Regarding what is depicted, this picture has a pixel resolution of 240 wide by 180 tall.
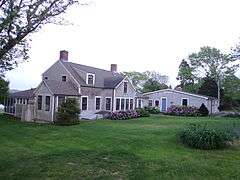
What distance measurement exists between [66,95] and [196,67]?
4352 cm

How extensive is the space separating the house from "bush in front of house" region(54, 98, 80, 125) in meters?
1.98

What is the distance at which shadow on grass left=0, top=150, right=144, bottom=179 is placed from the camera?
11.5 m

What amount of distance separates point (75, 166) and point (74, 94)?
2232 centimetres

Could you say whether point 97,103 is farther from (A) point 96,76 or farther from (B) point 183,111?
(B) point 183,111

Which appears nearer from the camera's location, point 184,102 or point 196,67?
point 184,102

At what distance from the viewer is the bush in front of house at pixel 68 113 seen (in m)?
30.2

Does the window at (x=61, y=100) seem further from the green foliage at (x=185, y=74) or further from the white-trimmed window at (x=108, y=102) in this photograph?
the green foliage at (x=185, y=74)

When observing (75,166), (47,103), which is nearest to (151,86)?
(47,103)

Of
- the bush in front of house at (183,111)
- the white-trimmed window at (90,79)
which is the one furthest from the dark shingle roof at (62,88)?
the bush in front of house at (183,111)

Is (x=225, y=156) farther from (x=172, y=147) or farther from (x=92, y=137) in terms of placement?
(x=92, y=137)

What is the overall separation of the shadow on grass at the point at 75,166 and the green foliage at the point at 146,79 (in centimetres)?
6404

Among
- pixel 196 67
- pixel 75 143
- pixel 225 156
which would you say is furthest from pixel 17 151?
pixel 196 67

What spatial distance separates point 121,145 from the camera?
17.5 m

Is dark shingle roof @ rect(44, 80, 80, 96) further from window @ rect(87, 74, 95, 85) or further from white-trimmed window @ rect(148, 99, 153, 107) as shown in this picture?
white-trimmed window @ rect(148, 99, 153, 107)
